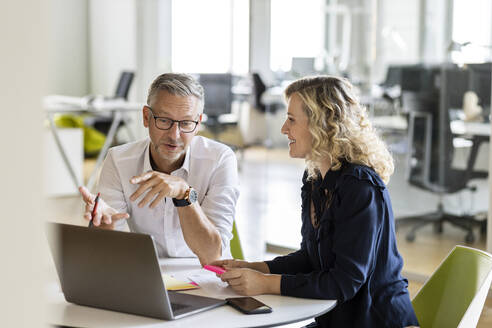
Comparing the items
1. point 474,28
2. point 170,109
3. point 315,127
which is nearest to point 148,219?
point 170,109

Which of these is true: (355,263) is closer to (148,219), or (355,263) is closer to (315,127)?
(315,127)

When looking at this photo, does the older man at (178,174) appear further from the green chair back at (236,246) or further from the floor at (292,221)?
the floor at (292,221)

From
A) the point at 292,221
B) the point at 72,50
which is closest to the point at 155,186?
the point at 292,221

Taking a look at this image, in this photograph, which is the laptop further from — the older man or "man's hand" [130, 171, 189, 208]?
the older man

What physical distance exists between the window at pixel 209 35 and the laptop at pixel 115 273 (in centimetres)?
611

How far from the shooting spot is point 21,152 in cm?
42

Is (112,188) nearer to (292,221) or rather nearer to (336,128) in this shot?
(336,128)

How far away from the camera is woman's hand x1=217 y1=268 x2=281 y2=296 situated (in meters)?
1.59

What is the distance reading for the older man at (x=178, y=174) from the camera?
1.99 m

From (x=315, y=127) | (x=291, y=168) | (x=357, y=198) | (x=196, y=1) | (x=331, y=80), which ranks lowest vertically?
(x=291, y=168)

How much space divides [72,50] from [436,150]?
8.15 meters

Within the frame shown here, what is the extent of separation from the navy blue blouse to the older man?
1.26 ft

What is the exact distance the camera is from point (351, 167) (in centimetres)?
171

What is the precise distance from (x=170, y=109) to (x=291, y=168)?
9.29ft
